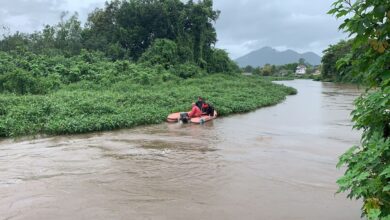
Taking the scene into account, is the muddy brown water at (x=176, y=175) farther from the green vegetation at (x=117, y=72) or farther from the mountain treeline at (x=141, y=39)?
the mountain treeline at (x=141, y=39)

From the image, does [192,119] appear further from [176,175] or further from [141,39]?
[141,39]

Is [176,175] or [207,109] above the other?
[207,109]

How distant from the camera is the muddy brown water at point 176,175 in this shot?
21.2 ft

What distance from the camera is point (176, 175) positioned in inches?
337

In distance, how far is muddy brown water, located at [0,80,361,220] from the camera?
6.46 m

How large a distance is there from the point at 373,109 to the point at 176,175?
18.3 ft

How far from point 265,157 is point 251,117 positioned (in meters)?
9.10

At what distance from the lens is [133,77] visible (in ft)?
89.2

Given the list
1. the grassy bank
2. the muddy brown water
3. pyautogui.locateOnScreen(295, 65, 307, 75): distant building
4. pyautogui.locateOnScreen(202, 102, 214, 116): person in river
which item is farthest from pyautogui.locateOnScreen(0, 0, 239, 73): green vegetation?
pyautogui.locateOnScreen(295, 65, 307, 75): distant building

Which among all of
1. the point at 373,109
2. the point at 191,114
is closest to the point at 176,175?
the point at 373,109

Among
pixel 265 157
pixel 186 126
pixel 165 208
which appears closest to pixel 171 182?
pixel 165 208

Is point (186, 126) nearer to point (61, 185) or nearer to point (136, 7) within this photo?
point (61, 185)

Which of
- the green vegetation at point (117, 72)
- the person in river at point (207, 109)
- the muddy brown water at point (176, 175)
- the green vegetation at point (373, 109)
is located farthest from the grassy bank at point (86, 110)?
the green vegetation at point (373, 109)

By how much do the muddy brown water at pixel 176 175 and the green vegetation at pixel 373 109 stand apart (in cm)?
286
